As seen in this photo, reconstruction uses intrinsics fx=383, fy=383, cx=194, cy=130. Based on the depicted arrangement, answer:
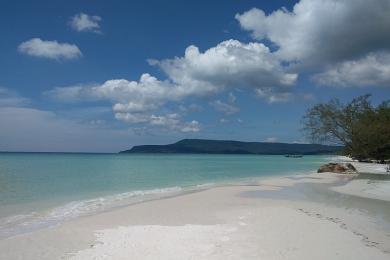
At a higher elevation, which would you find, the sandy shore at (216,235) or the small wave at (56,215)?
the sandy shore at (216,235)

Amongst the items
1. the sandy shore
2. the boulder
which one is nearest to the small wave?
the sandy shore

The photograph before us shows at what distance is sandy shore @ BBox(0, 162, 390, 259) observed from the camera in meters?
7.82

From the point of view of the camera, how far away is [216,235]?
9500mm

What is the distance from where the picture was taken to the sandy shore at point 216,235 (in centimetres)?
782

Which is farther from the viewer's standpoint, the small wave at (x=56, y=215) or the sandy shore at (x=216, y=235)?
the small wave at (x=56, y=215)

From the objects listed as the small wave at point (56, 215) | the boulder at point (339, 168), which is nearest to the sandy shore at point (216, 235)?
the small wave at point (56, 215)

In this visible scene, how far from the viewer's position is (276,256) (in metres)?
7.52

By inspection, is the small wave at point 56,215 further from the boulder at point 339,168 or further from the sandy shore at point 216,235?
the boulder at point 339,168

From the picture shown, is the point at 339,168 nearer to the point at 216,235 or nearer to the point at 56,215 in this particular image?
the point at 56,215

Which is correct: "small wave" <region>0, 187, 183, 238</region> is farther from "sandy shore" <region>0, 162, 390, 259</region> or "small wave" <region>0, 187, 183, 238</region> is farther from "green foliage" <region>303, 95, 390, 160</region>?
"green foliage" <region>303, 95, 390, 160</region>

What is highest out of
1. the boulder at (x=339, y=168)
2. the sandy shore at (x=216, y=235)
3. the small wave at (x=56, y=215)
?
the boulder at (x=339, y=168)

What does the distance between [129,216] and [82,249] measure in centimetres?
458

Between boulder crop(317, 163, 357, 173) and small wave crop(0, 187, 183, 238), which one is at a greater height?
boulder crop(317, 163, 357, 173)

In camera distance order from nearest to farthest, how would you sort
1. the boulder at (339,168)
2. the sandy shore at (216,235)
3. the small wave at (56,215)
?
the sandy shore at (216,235)
the small wave at (56,215)
the boulder at (339,168)
